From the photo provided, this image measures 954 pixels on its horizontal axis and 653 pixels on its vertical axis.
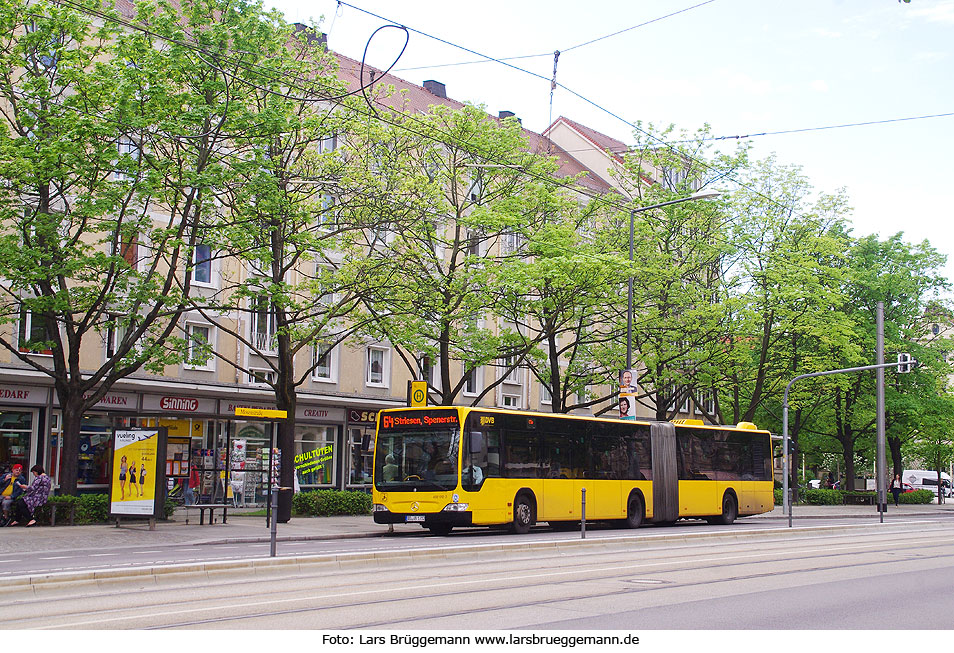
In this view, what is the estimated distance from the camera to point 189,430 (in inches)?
1449

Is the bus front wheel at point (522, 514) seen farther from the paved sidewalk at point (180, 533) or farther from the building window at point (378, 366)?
the building window at point (378, 366)

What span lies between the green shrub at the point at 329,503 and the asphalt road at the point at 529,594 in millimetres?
11211

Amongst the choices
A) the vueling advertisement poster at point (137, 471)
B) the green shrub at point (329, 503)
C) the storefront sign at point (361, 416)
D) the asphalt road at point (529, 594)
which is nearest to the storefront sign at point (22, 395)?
the green shrub at point (329, 503)

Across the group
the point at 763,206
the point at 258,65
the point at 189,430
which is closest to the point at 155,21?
the point at 258,65

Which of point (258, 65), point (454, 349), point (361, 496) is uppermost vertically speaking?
point (258, 65)

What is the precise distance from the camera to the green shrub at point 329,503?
29578mm

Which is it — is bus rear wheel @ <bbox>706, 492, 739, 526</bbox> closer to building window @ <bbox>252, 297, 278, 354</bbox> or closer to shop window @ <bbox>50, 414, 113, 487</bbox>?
building window @ <bbox>252, 297, 278, 354</bbox>

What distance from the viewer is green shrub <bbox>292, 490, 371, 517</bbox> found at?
97.0 feet

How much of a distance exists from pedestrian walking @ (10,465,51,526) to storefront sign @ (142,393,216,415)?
10.2 metres

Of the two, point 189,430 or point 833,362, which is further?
point 833,362

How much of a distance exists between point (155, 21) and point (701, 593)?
18.0m

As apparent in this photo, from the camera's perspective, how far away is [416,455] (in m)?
24.0

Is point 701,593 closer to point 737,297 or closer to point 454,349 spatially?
point 454,349

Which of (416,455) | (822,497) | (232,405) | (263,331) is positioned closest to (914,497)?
(822,497)
